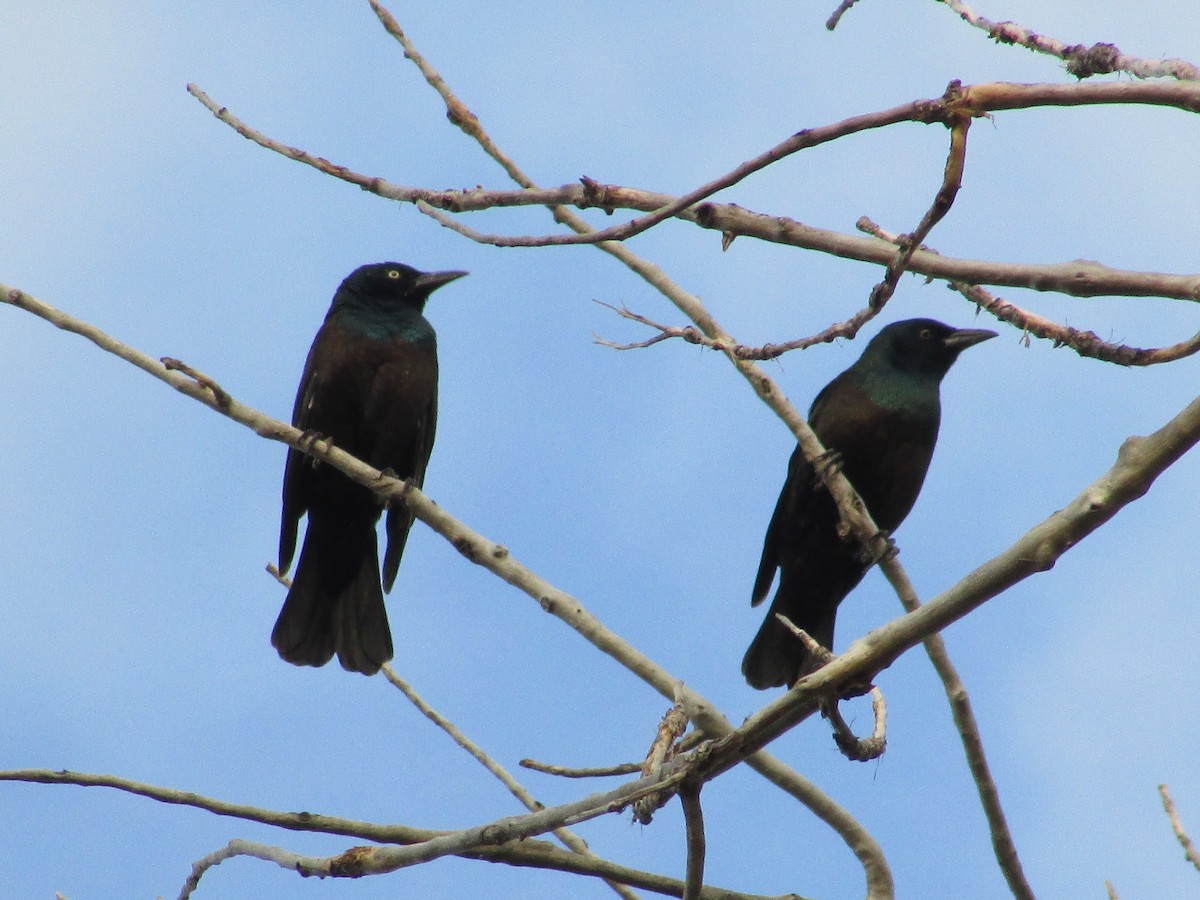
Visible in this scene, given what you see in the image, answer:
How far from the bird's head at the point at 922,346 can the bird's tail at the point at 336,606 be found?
8.90 feet

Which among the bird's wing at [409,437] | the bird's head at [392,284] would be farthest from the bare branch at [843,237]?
the bird's head at [392,284]

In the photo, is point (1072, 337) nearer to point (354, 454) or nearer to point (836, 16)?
point (836, 16)

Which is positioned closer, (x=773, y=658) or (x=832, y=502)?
(x=832, y=502)

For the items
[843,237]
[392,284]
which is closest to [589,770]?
[843,237]

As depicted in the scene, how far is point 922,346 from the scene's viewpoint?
6973 millimetres

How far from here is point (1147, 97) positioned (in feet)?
9.72

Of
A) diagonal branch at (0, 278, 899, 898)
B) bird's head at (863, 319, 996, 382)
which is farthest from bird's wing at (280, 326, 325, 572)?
bird's head at (863, 319, 996, 382)

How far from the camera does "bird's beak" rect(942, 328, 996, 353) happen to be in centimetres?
701

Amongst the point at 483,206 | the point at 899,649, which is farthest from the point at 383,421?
the point at 899,649

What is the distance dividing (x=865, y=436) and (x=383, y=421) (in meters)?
2.27

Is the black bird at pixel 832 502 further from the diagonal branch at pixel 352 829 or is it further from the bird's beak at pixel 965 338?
the diagonal branch at pixel 352 829

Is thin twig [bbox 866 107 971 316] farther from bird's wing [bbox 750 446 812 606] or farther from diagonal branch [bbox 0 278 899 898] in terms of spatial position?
bird's wing [bbox 750 446 812 606]

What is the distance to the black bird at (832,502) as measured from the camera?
253 inches

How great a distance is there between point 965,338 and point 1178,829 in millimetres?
3890
